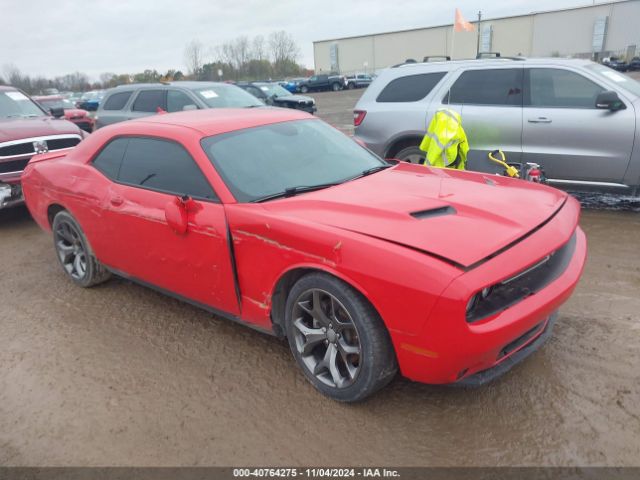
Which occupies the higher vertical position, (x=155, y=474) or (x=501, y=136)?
(x=501, y=136)

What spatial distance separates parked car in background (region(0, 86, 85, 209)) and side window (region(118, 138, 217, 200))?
2.89 metres

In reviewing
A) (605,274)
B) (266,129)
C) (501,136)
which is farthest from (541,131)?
(266,129)

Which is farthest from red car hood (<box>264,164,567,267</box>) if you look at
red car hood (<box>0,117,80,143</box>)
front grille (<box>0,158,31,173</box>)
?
red car hood (<box>0,117,80,143</box>)

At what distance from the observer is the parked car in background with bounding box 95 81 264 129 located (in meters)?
8.72

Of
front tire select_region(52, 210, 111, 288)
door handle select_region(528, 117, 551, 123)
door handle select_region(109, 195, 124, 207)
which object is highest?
door handle select_region(528, 117, 551, 123)

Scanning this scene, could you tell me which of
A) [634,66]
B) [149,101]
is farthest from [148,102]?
[634,66]

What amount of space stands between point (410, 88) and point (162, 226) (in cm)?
435

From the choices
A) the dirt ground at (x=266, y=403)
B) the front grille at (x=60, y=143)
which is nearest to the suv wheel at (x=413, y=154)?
the dirt ground at (x=266, y=403)

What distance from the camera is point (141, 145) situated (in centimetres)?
381

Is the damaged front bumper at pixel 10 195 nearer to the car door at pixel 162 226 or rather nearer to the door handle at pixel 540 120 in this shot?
the car door at pixel 162 226

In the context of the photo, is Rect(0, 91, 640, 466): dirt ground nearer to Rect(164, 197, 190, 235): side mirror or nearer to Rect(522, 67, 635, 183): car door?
Rect(164, 197, 190, 235): side mirror

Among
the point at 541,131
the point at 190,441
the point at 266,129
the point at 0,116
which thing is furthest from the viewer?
the point at 0,116

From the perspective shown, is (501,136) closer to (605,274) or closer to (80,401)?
(605,274)

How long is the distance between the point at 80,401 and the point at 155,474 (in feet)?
2.91
